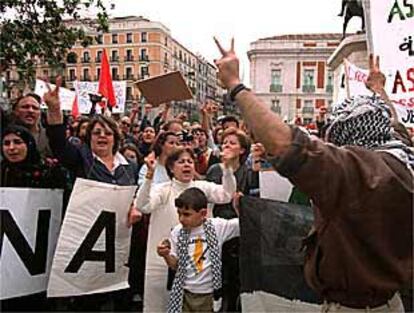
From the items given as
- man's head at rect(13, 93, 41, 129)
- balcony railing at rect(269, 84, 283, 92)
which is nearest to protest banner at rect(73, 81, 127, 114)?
man's head at rect(13, 93, 41, 129)

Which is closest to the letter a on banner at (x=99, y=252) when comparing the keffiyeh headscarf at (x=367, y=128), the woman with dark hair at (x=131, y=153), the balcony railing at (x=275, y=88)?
the woman with dark hair at (x=131, y=153)

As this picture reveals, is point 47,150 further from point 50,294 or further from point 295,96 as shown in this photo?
point 295,96

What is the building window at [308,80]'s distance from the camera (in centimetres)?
7775

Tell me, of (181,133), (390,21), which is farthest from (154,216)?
(390,21)

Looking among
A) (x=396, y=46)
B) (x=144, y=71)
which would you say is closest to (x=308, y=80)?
(x=144, y=71)

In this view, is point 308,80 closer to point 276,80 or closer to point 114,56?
point 276,80

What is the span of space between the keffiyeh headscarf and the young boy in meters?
1.96

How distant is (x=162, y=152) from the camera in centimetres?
528

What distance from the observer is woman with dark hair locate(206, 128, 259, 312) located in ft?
15.4

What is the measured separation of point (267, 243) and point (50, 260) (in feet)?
4.20

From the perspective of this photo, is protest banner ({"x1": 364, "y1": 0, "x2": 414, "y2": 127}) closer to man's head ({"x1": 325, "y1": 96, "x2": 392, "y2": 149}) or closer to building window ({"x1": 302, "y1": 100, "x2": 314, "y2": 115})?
man's head ({"x1": 325, "y1": 96, "x2": 392, "y2": 149})

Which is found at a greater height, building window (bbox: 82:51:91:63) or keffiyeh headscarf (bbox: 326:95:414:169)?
building window (bbox: 82:51:91:63)

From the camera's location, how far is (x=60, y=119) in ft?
14.6

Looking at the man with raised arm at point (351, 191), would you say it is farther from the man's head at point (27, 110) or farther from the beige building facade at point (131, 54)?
the beige building facade at point (131, 54)
